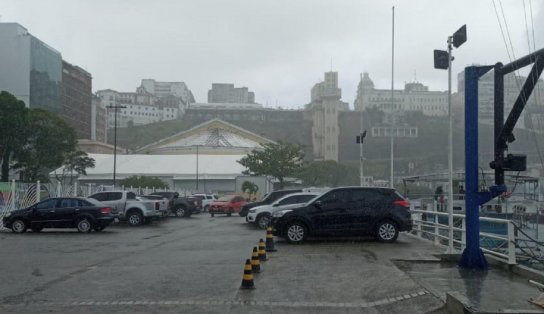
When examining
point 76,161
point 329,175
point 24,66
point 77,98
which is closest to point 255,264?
point 76,161

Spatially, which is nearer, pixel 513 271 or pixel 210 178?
pixel 513 271

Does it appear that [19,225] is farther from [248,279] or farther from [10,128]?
[10,128]

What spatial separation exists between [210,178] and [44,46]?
33.5 meters

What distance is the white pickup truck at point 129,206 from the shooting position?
31125mm

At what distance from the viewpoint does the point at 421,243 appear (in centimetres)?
1873

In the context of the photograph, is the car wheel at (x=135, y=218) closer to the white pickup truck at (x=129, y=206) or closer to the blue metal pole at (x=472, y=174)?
the white pickup truck at (x=129, y=206)

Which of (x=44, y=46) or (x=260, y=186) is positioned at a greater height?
(x=44, y=46)

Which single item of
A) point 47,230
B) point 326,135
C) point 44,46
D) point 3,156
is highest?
point 44,46

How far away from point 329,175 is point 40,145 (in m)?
48.3

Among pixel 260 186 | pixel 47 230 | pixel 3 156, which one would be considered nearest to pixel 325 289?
pixel 47 230

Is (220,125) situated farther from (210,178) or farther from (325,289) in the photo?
(325,289)

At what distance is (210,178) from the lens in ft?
288

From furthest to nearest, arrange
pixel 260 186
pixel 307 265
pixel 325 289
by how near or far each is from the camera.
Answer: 1. pixel 260 186
2. pixel 307 265
3. pixel 325 289

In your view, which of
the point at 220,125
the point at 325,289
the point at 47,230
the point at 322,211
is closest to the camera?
the point at 325,289
